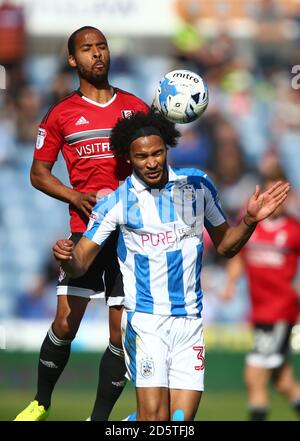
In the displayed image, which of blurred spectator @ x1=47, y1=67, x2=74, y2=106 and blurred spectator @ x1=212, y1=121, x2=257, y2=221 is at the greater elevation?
blurred spectator @ x1=47, y1=67, x2=74, y2=106

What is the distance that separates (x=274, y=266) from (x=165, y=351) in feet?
16.5

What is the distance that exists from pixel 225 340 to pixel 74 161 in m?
8.39

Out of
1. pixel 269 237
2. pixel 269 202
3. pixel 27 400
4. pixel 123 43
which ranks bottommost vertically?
pixel 27 400

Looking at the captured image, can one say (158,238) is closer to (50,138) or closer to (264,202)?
(264,202)

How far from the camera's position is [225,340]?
1620 centimetres

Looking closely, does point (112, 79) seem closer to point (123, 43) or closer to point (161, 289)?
point (123, 43)

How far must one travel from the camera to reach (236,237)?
7844 millimetres

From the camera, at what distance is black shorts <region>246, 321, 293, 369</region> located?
1226 cm

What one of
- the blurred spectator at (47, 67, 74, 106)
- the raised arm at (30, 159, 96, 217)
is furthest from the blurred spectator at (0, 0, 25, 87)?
the raised arm at (30, 159, 96, 217)

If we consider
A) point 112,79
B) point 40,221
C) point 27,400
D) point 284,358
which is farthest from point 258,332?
point 112,79

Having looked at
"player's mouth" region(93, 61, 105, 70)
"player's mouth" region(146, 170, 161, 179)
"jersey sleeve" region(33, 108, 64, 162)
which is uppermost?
"player's mouth" region(93, 61, 105, 70)

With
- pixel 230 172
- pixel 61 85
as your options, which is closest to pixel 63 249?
pixel 230 172

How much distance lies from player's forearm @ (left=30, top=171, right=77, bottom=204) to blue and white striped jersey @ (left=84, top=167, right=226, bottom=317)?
1.34 ft

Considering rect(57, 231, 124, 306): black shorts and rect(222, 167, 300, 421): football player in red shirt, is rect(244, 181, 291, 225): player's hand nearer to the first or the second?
rect(57, 231, 124, 306): black shorts
